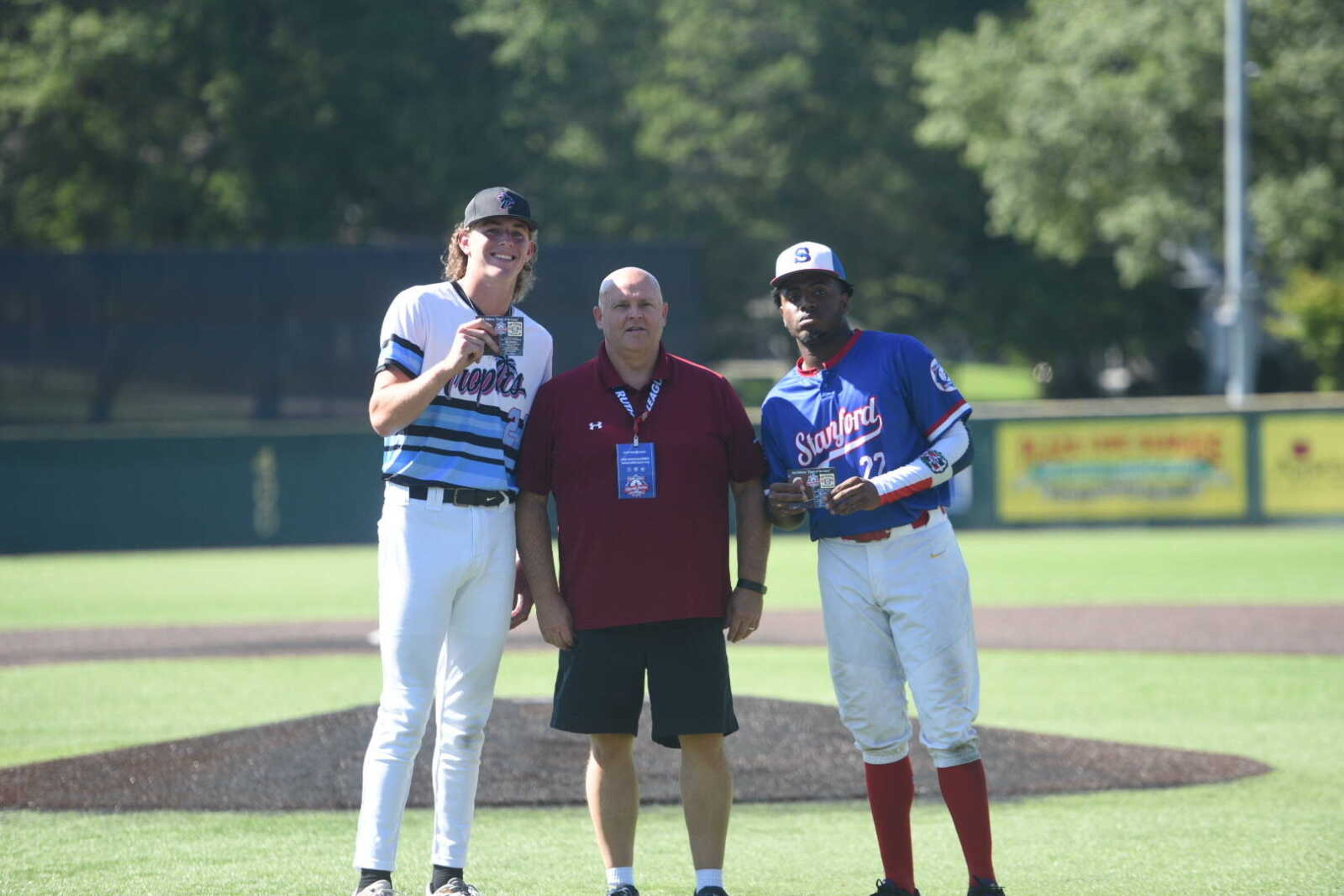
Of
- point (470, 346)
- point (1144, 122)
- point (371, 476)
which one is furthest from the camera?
point (1144, 122)

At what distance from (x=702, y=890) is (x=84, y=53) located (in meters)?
35.0

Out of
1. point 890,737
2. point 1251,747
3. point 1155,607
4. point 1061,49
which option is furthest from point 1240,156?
point 890,737

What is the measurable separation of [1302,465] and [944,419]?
18.3 meters

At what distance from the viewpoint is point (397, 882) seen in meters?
5.34

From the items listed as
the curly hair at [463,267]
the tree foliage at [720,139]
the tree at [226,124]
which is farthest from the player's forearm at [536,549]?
the tree at [226,124]

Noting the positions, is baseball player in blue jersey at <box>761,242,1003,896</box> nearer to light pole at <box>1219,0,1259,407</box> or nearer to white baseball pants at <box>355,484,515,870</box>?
white baseball pants at <box>355,484,515,870</box>

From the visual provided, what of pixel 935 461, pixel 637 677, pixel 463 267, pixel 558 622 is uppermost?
pixel 463 267

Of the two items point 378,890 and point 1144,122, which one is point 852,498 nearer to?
point 378,890

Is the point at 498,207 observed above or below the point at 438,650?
above

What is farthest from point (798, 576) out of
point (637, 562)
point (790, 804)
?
point (637, 562)

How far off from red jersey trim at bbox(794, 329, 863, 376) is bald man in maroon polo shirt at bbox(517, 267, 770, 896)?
296 mm

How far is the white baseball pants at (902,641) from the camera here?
4.80 m

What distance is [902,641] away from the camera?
4840 mm

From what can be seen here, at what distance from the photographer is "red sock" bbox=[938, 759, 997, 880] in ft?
15.6
